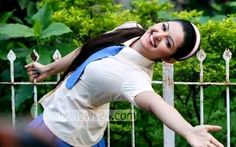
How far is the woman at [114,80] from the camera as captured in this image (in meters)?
1.86

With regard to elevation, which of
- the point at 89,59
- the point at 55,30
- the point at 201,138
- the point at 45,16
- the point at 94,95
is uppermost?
the point at 45,16

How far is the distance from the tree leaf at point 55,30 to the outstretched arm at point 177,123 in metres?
1.32

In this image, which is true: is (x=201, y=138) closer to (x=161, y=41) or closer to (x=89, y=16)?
(x=161, y=41)

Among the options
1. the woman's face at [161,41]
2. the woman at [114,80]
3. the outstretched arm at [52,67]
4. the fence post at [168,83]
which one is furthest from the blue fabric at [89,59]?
the fence post at [168,83]

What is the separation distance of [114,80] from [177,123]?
32 centimetres

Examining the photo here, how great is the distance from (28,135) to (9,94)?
113 inches

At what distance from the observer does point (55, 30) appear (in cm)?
309

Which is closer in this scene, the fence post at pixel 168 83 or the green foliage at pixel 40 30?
the fence post at pixel 168 83

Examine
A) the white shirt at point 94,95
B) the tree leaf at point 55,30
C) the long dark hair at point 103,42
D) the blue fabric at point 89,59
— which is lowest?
the white shirt at point 94,95

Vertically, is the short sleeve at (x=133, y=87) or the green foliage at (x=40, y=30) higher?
the green foliage at (x=40, y=30)

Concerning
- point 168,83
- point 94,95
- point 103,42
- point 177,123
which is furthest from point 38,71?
point 177,123

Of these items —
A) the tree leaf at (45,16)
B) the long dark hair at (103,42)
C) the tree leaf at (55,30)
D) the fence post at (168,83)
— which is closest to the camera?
the long dark hair at (103,42)

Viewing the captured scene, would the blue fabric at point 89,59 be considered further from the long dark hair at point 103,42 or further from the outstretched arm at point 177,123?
the outstretched arm at point 177,123

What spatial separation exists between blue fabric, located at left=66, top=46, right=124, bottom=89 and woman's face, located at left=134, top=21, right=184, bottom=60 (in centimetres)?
11
